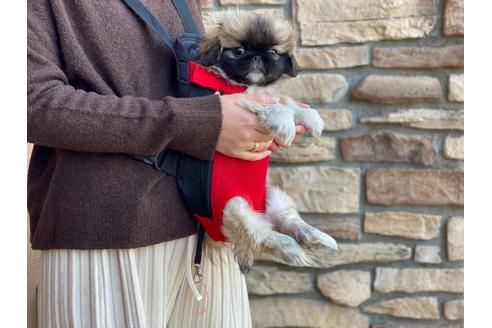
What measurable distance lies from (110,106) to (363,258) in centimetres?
132

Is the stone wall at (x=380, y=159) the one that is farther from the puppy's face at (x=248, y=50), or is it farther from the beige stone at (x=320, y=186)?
the puppy's face at (x=248, y=50)

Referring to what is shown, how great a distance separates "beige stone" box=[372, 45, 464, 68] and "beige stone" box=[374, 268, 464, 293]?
78cm

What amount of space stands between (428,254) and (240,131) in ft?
3.80

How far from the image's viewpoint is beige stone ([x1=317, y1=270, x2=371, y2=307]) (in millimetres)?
2234

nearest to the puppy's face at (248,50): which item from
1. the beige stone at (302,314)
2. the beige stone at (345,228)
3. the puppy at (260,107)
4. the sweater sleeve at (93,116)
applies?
the puppy at (260,107)

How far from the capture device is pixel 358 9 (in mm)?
2139

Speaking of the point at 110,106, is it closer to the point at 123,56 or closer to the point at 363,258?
the point at 123,56

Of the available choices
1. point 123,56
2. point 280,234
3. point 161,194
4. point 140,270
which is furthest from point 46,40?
point 280,234

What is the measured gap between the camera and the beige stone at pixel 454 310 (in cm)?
220

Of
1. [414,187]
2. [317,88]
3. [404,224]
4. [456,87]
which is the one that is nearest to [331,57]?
[317,88]

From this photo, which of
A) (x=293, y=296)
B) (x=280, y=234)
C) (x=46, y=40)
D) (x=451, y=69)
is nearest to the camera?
(x=46, y=40)

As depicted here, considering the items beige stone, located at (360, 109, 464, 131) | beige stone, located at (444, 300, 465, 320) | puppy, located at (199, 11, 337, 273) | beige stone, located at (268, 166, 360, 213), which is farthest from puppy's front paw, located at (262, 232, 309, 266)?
beige stone, located at (444, 300, 465, 320)

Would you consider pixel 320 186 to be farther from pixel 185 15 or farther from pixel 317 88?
pixel 185 15

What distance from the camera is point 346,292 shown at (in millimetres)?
2248
